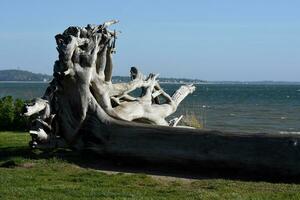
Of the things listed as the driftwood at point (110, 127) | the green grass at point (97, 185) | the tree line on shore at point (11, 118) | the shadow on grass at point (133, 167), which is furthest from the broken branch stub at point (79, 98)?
the tree line on shore at point (11, 118)

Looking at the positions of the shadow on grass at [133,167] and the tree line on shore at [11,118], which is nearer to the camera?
the shadow on grass at [133,167]

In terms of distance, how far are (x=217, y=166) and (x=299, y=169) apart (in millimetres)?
1526

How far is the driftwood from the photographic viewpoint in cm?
1175

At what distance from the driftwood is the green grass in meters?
0.60

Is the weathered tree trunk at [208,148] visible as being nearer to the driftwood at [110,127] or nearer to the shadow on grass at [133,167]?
the driftwood at [110,127]

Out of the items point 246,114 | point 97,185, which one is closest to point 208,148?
point 97,185

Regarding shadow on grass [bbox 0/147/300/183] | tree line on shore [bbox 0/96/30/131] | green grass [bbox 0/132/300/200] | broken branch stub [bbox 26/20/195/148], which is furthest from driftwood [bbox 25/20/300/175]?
tree line on shore [bbox 0/96/30/131]

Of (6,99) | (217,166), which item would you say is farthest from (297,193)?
(6,99)

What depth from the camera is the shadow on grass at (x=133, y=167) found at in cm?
1178

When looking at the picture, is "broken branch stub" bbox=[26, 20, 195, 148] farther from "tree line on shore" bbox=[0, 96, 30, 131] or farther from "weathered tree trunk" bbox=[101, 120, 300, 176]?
"tree line on shore" bbox=[0, 96, 30, 131]

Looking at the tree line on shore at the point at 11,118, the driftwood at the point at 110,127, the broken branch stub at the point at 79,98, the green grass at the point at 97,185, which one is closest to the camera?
the green grass at the point at 97,185

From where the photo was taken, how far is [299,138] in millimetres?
11586

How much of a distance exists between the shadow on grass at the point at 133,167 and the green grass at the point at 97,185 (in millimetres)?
133

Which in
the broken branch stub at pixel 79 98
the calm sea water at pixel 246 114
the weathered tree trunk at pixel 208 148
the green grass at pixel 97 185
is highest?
the broken branch stub at pixel 79 98
